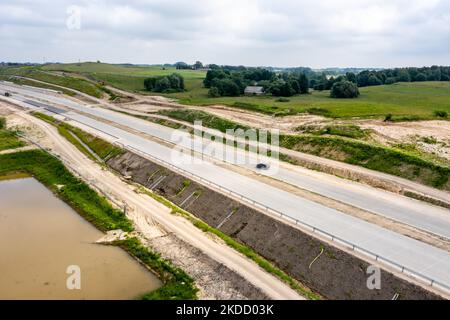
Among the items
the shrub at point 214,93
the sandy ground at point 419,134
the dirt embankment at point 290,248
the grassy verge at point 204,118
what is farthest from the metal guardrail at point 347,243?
the shrub at point 214,93

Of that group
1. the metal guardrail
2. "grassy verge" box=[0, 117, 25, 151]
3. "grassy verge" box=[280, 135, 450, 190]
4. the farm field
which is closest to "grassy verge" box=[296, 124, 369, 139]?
"grassy verge" box=[280, 135, 450, 190]

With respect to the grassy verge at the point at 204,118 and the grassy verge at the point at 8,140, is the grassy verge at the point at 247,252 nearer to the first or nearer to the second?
the grassy verge at the point at 204,118

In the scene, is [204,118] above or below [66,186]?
above

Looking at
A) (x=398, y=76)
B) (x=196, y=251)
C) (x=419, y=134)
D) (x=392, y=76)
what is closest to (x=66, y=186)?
(x=196, y=251)

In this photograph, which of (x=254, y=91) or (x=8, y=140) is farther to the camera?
(x=254, y=91)

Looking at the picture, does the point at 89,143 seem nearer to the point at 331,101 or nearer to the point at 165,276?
the point at 165,276

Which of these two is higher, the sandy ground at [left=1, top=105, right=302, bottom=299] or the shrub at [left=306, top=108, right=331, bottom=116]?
the shrub at [left=306, top=108, right=331, bottom=116]

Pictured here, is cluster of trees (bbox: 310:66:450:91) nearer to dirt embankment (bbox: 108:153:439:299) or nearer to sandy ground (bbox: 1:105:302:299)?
dirt embankment (bbox: 108:153:439:299)
